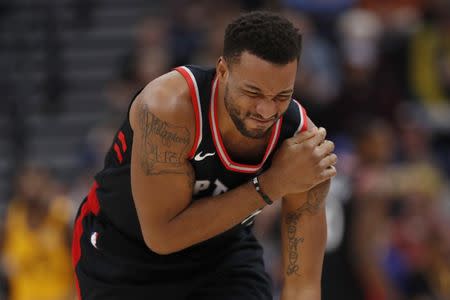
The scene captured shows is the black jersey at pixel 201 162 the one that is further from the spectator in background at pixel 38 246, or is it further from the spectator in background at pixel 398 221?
the spectator in background at pixel 38 246

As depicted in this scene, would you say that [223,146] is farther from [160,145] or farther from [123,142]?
[123,142]

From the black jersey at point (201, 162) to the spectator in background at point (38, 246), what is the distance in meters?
4.41

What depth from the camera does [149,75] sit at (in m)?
9.67

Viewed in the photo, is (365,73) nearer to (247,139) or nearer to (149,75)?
(149,75)

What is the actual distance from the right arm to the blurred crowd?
3521 millimetres

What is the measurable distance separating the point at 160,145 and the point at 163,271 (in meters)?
0.67

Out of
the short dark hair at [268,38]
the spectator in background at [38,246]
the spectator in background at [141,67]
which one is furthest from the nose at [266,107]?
the spectator in background at [141,67]

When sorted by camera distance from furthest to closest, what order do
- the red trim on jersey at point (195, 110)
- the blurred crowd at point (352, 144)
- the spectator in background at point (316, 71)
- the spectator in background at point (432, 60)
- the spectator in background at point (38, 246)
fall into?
the spectator in background at point (432, 60), the spectator in background at point (316, 71), the spectator in background at point (38, 246), the blurred crowd at point (352, 144), the red trim on jersey at point (195, 110)

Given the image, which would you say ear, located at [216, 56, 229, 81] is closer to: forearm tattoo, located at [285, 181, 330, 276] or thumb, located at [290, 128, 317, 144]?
thumb, located at [290, 128, 317, 144]

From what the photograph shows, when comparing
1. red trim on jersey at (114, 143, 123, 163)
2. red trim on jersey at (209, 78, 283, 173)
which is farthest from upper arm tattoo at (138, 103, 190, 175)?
red trim on jersey at (114, 143, 123, 163)

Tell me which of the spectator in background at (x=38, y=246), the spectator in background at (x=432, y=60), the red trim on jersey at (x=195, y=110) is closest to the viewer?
the red trim on jersey at (x=195, y=110)

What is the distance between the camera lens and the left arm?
4.39 metres

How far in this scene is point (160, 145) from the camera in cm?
408

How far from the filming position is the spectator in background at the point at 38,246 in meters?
8.91
